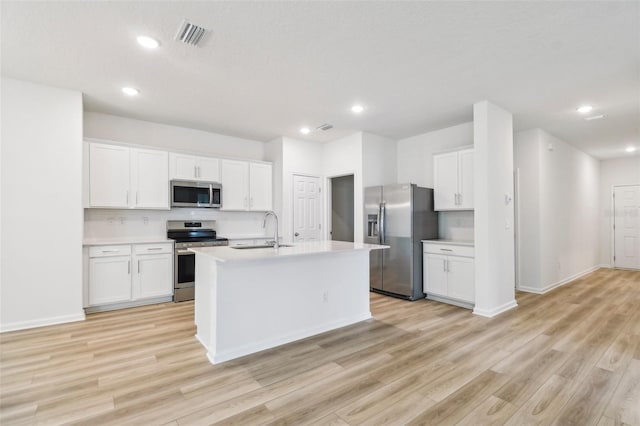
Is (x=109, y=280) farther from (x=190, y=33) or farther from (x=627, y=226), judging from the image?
(x=627, y=226)

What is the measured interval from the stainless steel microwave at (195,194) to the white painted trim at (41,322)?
1.85 meters

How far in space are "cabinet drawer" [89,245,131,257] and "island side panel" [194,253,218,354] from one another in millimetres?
1672

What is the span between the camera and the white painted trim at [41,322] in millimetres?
3362

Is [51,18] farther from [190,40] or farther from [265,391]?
[265,391]

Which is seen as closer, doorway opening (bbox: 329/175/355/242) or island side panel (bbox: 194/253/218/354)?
island side panel (bbox: 194/253/218/354)

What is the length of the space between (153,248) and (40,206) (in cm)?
136

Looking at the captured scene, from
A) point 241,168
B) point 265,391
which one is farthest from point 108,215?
point 265,391

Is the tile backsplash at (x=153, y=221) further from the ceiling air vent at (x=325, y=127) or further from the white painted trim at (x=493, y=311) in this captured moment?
the white painted trim at (x=493, y=311)

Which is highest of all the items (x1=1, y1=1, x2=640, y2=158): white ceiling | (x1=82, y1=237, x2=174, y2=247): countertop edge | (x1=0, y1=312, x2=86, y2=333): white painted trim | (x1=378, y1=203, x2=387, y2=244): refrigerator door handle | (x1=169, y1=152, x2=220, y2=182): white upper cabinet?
(x1=1, y1=1, x2=640, y2=158): white ceiling

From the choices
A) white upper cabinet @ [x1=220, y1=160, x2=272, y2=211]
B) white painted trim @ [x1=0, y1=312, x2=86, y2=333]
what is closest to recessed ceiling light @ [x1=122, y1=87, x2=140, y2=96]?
white upper cabinet @ [x1=220, y1=160, x2=272, y2=211]

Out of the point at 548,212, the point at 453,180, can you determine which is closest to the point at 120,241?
the point at 453,180

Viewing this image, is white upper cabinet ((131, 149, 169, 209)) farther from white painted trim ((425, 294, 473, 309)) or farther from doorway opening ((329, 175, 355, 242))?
white painted trim ((425, 294, 473, 309))

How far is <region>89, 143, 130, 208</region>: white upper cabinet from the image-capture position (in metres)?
4.24

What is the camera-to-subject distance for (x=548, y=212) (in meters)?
5.48
